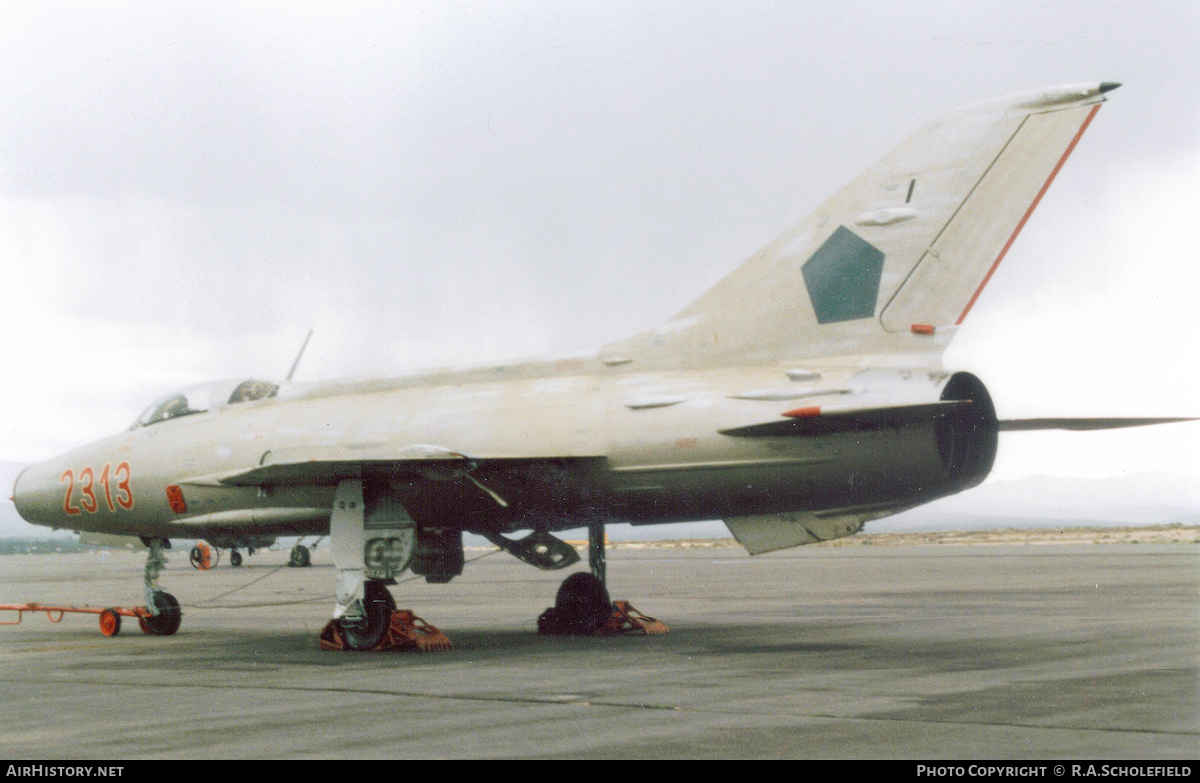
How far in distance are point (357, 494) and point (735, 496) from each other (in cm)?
422

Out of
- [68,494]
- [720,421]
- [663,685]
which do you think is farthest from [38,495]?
[663,685]

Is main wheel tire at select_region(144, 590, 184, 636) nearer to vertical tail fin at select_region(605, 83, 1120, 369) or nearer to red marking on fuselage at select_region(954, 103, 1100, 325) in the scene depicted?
vertical tail fin at select_region(605, 83, 1120, 369)

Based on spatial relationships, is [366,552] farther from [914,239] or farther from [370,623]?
[914,239]

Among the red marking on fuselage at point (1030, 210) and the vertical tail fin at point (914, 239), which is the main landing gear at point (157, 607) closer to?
the vertical tail fin at point (914, 239)

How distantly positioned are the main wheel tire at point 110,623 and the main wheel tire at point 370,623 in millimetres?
4715

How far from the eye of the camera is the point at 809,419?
11.1 meters

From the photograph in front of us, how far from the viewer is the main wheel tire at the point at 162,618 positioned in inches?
640

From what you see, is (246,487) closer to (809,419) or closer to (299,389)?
(299,389)

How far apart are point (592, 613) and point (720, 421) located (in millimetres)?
4381

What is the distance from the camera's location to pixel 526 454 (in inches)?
502

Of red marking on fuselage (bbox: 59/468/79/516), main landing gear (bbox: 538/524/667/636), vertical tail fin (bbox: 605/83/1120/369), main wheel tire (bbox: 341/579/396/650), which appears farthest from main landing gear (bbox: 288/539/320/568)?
vertical tail fin (bbox: 605/83/1120/369)

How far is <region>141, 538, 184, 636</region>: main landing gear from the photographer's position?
53.2 ft

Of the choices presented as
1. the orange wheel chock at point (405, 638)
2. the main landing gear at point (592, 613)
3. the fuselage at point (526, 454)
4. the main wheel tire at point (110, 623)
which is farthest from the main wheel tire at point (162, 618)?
the main landing gear at point (592, 613)

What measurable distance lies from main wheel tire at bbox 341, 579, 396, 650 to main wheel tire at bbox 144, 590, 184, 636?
4.04 metres
